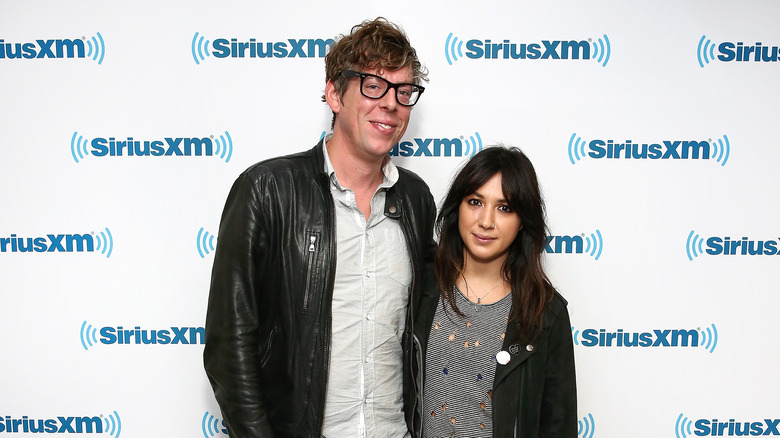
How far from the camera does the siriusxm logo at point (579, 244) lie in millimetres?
2184

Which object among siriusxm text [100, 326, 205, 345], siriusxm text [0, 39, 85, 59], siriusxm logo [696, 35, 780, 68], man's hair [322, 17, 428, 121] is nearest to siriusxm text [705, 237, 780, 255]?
siriusxm logo [696, 35, 780, 68]

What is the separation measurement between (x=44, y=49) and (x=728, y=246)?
311 cm

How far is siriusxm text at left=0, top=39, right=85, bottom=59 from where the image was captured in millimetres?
2080

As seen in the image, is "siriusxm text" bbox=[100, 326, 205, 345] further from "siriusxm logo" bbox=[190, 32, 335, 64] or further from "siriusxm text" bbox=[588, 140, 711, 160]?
"siriusxm text" bbox=[588, 140, 711, 160]

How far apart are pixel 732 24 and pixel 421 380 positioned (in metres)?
2.00

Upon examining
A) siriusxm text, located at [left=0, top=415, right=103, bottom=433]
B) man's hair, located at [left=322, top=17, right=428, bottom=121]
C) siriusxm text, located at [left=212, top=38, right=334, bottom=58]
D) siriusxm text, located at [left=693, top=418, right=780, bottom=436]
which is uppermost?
siriusxm text, located at [left=212, top=38, right=334, bottom=58]

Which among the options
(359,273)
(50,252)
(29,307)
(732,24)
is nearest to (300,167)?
(359,273)

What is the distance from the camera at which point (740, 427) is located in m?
2.29

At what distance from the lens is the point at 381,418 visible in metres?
1.53

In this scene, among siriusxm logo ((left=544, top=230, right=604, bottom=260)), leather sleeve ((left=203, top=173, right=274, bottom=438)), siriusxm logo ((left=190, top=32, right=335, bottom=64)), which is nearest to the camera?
leather sleeve ((left=203, top=173, right=274, bottom=438))

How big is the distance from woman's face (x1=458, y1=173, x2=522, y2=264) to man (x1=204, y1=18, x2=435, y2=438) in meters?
0.25

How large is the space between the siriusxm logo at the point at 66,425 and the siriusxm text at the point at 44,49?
1606 millimetres

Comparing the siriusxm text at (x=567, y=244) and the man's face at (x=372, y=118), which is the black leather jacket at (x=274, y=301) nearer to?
the man's face at (x=372, y=118)

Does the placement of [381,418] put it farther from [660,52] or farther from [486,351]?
[660,52]
